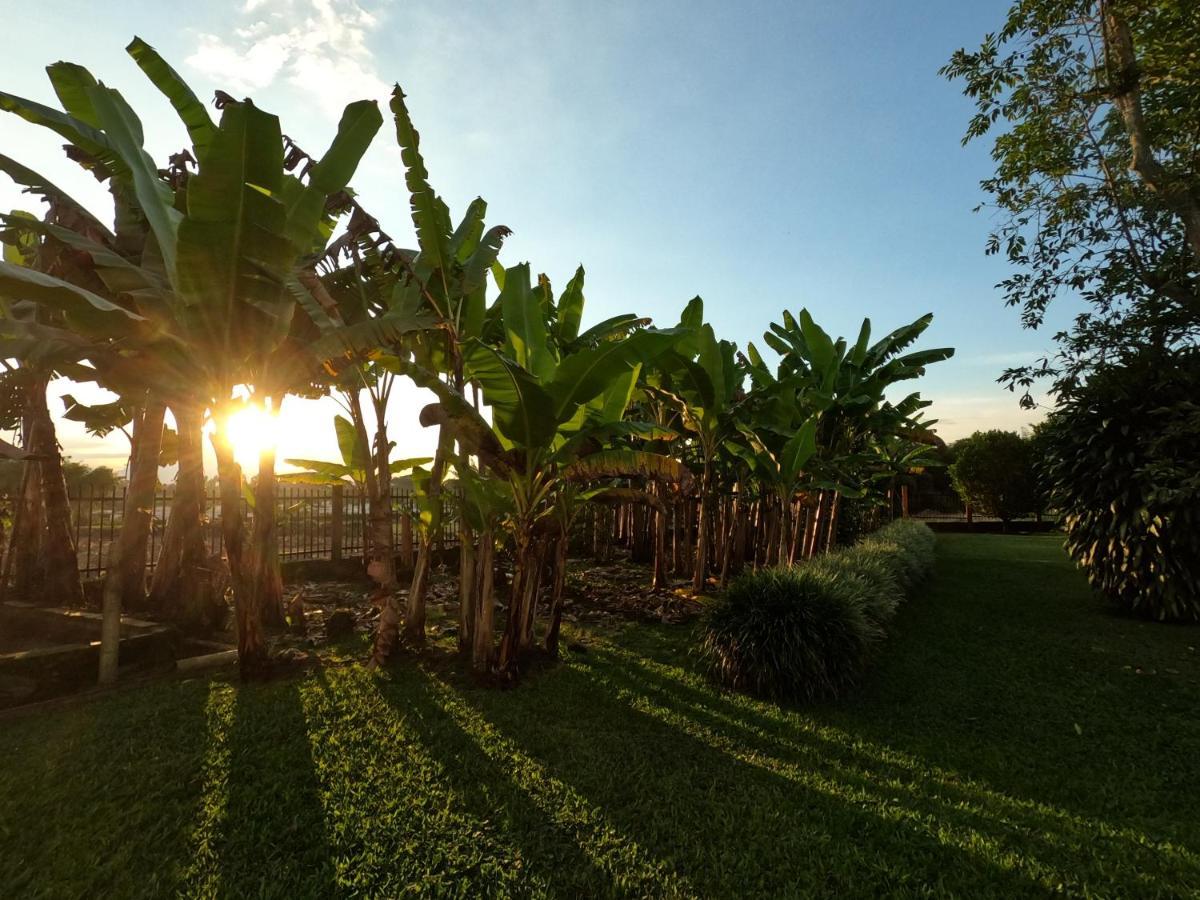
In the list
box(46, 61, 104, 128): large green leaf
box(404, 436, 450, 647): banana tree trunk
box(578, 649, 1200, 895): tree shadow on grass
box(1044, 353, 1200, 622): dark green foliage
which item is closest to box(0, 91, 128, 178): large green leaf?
box(46, 61, 104, 128): large green leaf

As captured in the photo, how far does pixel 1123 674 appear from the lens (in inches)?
232

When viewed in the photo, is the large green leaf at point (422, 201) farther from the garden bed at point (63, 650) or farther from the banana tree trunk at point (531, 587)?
the garden bed at point (63, 650)

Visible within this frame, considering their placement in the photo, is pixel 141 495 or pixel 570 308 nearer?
pixel 141 495

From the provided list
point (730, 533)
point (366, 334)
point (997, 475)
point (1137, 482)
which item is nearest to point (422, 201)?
point (366, 334)

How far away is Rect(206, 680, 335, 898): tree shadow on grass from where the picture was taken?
8.42ft

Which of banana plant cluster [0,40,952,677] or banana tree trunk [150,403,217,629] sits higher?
banana plant cluster [0,40,952,677]

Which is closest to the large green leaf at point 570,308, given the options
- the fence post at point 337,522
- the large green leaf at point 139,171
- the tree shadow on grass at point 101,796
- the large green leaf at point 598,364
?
the large green leaf at point 598,364

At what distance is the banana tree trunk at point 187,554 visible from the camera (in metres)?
7.16

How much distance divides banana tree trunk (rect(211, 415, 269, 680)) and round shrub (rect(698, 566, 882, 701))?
4.44 m

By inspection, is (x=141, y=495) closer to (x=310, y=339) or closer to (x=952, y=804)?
(x=310, y=339)

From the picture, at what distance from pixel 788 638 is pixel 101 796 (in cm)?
521

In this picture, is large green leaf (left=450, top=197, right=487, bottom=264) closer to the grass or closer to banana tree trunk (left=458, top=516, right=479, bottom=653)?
banana tree trunk (left=458, top=516, right=479, bottom=653)

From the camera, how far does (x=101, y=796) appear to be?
3242 millimetres

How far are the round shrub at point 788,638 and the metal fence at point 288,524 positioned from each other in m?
5.10
